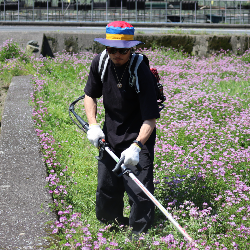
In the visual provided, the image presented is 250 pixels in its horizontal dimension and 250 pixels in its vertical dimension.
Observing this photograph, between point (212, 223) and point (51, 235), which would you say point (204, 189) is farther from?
point (51, 235)

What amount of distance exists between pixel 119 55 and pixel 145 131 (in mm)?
662

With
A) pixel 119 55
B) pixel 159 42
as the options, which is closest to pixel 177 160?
pixel 119 55

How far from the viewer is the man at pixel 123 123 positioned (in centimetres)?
298

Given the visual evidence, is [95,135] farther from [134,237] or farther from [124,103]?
[134,237]

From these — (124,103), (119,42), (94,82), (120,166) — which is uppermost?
(119,42)

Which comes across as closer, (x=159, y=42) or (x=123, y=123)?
(x=123, y=123)

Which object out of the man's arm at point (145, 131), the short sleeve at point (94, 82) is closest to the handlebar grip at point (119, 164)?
the man's arm at point (145, 131)

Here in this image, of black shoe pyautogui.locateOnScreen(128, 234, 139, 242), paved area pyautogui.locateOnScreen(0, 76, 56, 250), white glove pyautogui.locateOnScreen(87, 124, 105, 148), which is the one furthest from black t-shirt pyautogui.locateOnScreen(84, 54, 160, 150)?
paved area pyautogui.locateOnScreen(0, 76, 56, 250)

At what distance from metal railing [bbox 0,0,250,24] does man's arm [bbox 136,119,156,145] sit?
17.5 metres

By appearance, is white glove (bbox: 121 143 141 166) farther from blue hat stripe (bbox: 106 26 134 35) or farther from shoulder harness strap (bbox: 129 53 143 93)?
blue hat stripe (bbox: 106 26 134 35)

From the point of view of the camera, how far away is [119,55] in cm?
297

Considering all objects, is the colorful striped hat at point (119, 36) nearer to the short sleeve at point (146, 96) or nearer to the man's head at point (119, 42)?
the man's head at point (119, 42)

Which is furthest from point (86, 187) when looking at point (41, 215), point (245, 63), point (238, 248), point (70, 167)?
point (245, 63)

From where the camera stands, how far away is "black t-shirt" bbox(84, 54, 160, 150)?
3.01 m
